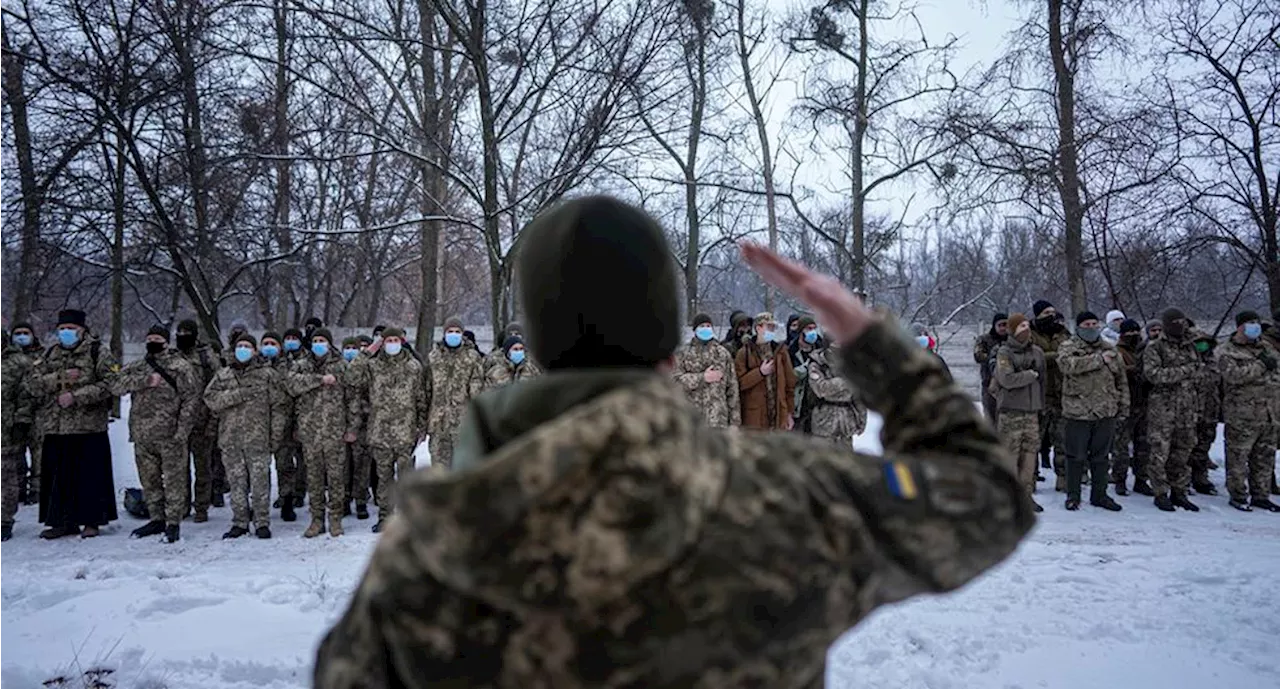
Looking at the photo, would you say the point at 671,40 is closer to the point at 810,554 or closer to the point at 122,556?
the point at 122,556

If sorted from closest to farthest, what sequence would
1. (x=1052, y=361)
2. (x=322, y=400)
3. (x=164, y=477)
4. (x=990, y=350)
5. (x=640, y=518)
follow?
(x=640, y=518) → (x=164, y=477) → (x=322, y=400) → (x=1052, y=361) → (x=990, y=350)

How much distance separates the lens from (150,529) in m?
7.51

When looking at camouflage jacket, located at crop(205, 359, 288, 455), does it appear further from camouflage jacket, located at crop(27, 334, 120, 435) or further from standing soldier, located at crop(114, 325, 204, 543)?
camouflage jacket, located at crop(27, 334, 120, 435)

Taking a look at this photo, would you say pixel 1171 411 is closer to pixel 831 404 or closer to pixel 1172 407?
pixel 1172 407

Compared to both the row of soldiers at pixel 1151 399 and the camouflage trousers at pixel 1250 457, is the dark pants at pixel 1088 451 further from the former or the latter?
the camouflage trousers at pixel 1250 457

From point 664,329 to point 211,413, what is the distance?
29.3 feet

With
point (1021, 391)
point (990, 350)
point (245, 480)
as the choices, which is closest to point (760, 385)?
point (1021, 391)

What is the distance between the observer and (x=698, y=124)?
16.9 m

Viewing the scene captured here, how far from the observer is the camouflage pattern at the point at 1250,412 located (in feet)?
26.6

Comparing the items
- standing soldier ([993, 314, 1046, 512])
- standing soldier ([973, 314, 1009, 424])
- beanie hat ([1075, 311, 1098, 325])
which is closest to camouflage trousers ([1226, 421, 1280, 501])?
beanie hat ([1075, 311, 1098, 325])

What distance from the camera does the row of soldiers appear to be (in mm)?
7922

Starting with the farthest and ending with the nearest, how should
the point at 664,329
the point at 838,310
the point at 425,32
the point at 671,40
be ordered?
1. the point at 425,32
2. the point at 671,40
3. the point at 838,310
4. the point at 664,329

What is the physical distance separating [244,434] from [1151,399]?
31.7 ft

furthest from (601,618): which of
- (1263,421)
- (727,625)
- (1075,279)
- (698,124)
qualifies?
(698,124)
